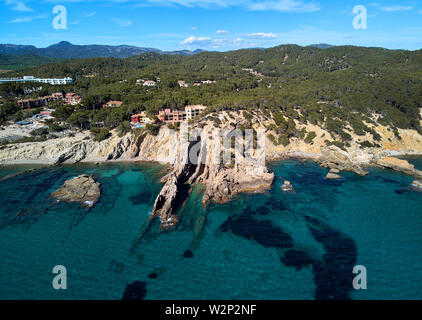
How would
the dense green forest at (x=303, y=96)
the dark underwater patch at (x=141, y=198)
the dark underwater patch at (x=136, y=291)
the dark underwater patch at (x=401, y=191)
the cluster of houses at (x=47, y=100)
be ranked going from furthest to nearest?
the cluster of houses at (x=47, y=100) < the dense green forest at (x=303, y=96) < the dark underwater patch at (x=401, y=191) < the dark underwater patch at (x=141, y=198) < the dark underwater patch at (x=136, y=291)

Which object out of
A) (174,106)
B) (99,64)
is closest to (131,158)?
(174,106)

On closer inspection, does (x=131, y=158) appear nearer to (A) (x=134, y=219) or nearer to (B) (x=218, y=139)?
(B) (x=218, y=139)

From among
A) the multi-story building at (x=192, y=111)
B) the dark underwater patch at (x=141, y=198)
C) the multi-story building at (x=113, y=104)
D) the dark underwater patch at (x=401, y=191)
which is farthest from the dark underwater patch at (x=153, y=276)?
the multi-story building at (x=113, y=104)

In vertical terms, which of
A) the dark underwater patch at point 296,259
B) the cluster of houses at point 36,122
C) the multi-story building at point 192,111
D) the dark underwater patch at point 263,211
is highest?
the multi-story building at point 192,111

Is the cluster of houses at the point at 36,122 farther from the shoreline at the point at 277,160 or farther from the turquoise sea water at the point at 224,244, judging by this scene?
the turquoise sea water at the point at 224,244

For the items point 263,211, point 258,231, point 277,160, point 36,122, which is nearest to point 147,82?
point 36,122

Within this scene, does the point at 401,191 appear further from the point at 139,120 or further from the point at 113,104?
the point at 113,104
